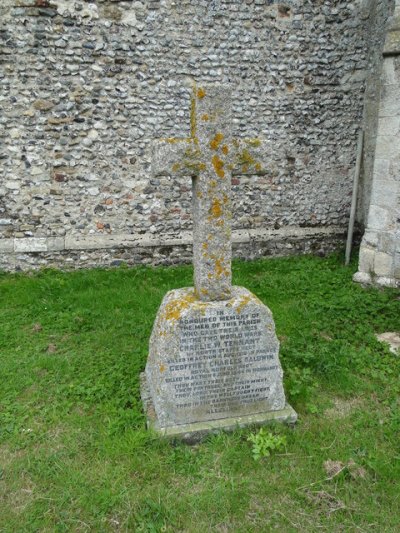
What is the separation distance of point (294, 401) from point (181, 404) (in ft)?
3.42

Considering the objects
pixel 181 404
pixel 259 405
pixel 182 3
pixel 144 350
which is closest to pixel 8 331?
pixel 144 350

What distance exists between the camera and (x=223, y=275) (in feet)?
10.9

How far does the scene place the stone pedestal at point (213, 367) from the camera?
3184mm

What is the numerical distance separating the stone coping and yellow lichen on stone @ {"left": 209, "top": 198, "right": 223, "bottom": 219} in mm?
4067

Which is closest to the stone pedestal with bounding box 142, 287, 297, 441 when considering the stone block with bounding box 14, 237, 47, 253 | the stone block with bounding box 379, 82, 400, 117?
the stone block with bounding box 379, 82, 400, 117

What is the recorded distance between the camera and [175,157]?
3043 mm

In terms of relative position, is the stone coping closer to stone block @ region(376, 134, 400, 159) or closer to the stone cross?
stone block @ region(376, 134, 400, 159)

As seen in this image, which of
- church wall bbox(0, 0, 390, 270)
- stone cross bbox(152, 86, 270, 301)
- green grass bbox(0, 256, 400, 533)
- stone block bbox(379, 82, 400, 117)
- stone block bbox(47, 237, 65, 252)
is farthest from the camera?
stone block bbox(47, 237, 65, 252)

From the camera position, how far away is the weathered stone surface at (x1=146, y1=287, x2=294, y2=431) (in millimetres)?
3180

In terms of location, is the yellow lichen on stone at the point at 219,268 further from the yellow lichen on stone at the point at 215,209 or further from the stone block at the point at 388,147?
the stone block at the point at 388,147

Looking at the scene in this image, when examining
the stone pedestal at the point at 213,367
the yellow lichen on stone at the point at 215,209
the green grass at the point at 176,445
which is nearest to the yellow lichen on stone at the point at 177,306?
the stone pedestal at the point at 213,367

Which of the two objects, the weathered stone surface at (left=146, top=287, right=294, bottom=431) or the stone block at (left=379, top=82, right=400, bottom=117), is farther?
the stone block at (left=379, top=82, right=400, bottom=117)

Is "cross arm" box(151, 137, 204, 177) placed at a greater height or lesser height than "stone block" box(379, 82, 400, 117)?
lesser

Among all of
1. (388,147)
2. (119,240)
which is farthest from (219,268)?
(119,240)
